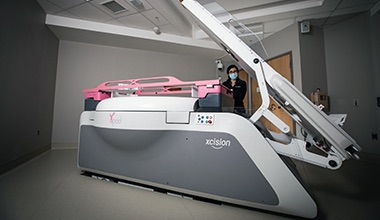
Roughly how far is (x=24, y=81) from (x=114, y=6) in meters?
1.62

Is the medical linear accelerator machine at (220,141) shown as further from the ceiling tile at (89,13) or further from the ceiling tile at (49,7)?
the ceiling tile at (49,7)

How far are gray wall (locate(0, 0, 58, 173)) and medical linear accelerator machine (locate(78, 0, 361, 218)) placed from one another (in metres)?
1.14

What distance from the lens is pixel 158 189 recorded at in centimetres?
112

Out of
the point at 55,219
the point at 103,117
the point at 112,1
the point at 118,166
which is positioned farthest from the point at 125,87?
the point at 112,1

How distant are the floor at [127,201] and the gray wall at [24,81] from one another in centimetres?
50

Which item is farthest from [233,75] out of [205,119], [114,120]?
[114,120]

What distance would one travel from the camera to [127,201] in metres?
0.94

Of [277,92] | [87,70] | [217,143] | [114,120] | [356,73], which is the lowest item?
[217,143]

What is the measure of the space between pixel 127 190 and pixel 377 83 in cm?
345

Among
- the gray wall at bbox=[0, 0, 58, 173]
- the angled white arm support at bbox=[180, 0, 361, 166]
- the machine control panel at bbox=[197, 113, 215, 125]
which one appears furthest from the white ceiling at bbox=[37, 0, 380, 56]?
the machine control panel at bbox=[197, 113, 215, 125]

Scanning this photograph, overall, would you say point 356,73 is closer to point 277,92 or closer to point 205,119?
point 277,92

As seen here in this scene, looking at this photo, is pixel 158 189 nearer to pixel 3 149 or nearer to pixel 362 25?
pixel 3 149

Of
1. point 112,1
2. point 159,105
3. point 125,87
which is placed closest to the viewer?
point 159,105

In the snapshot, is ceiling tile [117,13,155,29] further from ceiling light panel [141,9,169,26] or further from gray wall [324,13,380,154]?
gray wall [324,13,380,154]
